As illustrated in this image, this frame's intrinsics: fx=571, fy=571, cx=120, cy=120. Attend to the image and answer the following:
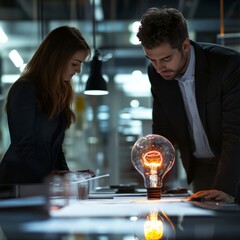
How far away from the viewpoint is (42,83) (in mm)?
2531

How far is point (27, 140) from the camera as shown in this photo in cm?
233

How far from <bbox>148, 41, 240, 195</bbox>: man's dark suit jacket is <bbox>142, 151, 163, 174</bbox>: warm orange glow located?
227mm

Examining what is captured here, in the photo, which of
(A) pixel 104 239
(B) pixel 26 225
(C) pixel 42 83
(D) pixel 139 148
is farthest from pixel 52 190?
(C) pixel 42 83

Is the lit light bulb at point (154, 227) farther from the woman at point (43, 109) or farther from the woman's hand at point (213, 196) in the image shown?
the woman at point (43, 109)

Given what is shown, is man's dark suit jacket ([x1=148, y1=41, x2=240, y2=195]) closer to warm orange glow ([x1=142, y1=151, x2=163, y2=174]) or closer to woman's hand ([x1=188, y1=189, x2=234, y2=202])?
woman's hand ([x1=188, y1=189, x2=234, y2=202])

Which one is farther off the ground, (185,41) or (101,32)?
(101,32)

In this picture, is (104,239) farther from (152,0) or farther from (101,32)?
(101,32)

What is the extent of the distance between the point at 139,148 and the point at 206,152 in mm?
493

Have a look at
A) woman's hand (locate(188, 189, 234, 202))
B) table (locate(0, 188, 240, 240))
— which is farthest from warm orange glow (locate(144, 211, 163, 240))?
woman's hand (locate(188, 189, 234, 202))

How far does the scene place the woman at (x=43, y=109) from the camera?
7.64 ft

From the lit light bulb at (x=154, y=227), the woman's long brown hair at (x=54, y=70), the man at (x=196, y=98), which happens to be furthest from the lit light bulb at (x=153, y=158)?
the lit light bulb at (x=154, y=227)

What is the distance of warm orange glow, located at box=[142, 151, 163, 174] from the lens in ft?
7.19

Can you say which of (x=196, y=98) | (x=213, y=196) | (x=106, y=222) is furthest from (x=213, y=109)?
(x=106, y=222)

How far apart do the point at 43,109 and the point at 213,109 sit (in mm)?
725
